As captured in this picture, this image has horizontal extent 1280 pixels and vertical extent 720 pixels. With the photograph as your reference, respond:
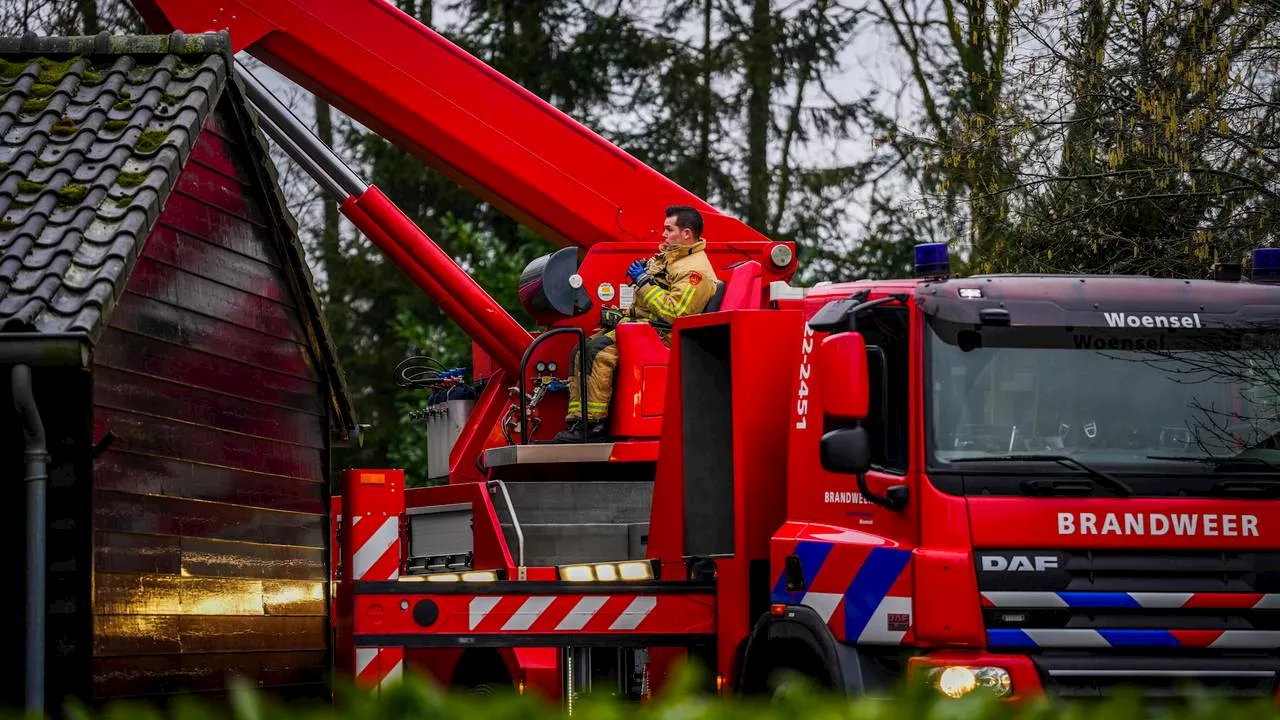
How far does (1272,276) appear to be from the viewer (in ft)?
30.4

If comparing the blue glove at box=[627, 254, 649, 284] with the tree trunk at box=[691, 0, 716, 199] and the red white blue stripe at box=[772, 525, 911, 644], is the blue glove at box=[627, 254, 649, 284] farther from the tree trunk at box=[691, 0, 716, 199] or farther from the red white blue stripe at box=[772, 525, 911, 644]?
the tree trunk at box=[691, 0, 716, 199]

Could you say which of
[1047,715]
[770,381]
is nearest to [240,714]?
[1047,715]

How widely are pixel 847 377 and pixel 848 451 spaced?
1.15 feet

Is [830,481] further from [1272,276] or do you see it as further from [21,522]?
[21,522]

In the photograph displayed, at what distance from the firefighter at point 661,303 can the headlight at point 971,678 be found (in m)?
4.20

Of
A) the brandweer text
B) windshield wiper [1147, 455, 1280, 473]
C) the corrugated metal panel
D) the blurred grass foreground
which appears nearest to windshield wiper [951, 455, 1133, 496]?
the brandweer text

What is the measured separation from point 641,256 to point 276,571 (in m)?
3.36

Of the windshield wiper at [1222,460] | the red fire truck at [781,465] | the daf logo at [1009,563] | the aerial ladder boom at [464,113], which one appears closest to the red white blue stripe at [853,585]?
the red fire truck at [781,465]

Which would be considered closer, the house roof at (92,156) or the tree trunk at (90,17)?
the house roof at (92,156)

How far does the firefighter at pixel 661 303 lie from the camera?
11797mm

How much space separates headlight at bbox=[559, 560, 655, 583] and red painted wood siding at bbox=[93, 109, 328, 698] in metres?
1.93

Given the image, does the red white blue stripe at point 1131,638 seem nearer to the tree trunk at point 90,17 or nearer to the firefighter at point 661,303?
the firefighter at point 661,303

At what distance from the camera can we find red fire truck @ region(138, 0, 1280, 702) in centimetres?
809

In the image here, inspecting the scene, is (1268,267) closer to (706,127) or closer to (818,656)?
(818,656)
